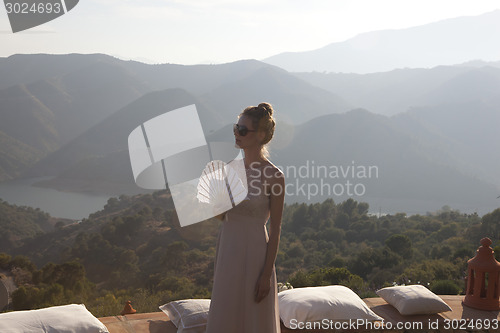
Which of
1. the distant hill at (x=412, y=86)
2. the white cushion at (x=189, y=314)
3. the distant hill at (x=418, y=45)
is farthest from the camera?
the distant hill at (x=418, y=45)

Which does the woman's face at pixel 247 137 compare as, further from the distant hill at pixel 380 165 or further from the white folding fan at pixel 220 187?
the distant hill at pixel 380 165

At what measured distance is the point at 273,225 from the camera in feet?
→ 6.59

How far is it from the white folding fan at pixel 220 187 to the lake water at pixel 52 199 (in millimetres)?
33098

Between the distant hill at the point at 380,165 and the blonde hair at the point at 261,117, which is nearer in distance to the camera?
the blonde hair at the point at 261,117

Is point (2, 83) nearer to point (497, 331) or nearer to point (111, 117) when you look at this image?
point (111, 117)

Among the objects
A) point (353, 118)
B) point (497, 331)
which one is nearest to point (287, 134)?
point (353, 118)

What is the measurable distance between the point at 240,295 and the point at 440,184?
5002 centimetres

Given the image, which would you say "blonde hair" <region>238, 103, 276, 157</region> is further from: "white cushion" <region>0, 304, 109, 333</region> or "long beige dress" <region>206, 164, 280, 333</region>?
"white cushion" <region>0, 304, 109, 333</region>

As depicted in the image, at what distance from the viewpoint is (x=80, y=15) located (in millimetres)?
37938

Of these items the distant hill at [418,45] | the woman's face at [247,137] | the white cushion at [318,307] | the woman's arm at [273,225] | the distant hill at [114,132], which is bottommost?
the white cushion at [318,307]

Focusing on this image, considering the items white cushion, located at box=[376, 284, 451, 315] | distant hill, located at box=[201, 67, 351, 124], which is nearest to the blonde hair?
white cushion, located at box=[376, 284, 451, 315]

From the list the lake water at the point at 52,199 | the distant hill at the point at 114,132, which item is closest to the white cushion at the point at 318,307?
the lake water at the point at 52,199

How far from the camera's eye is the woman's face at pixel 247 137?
79.2 inches

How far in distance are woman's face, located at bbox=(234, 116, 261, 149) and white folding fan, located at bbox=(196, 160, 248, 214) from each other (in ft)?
0.43
